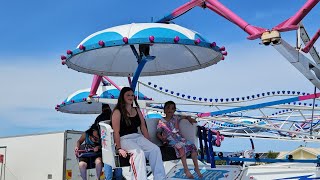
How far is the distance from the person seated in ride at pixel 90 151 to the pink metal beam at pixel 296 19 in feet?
11.3

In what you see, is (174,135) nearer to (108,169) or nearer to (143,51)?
(108,169)

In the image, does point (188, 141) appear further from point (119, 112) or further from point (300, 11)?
point (300, 11)

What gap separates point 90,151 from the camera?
7020 millimetres

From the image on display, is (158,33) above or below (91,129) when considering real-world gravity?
above

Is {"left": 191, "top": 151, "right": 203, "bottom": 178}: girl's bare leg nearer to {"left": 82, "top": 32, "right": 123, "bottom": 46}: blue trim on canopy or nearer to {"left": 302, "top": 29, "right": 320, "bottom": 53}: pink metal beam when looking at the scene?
{"left": 82, "top": 32, "right": 123, "bottom": 46}: blue trim on canopy

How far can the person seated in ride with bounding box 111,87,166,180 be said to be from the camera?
5.58m

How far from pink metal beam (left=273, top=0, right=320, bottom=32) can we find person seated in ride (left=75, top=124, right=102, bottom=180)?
345 centimetres

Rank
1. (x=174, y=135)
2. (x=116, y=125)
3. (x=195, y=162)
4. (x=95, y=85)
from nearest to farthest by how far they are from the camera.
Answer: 1. (x=116, y=125)
2. (x=195, y=162)
3. (x=174, y=135)
4. (x=95, y=85)

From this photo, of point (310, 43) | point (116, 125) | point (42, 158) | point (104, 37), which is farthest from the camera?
point (42, 158)

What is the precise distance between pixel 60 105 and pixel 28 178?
523 centimetres

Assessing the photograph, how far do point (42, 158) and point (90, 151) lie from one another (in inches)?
154

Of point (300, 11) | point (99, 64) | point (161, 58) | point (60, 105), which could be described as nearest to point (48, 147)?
point (99, 64)

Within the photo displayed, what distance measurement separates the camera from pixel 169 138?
6945mm

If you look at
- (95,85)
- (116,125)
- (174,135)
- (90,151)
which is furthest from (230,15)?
(95,85)
